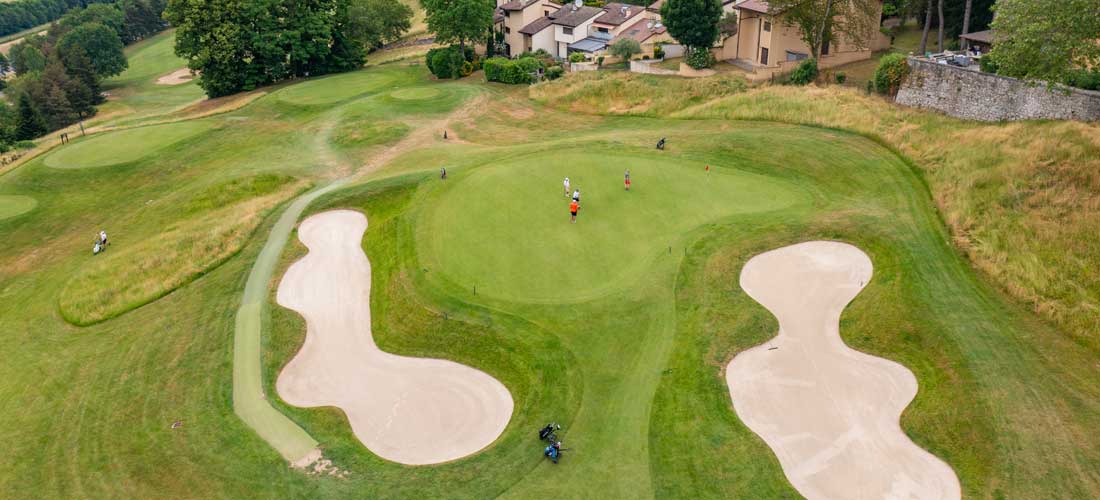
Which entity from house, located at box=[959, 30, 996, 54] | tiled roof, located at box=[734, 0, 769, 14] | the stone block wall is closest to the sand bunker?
tiled roof, located at box=[734, 0, 769, 14]

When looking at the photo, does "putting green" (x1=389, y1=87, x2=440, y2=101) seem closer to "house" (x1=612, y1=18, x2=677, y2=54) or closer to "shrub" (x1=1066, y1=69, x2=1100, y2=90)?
"house" (x1=612, y1=18, x2=677, y2=54)

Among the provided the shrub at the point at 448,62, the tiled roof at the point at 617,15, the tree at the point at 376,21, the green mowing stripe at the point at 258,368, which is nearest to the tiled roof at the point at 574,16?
the tiled roof at the point at 617,15

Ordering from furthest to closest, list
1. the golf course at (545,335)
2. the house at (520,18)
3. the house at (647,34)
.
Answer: the house at (520,18), the house at (647,34), the golf course at (545,335)

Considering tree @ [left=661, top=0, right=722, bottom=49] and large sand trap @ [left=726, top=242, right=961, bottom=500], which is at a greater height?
tree @ [left=661, top=0, right=722, bottom=49]

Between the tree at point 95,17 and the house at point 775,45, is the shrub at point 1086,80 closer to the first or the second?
the house at point 775,45

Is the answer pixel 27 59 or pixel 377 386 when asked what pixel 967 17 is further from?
pixel 27 59

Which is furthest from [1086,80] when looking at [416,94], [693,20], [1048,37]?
[416,94]

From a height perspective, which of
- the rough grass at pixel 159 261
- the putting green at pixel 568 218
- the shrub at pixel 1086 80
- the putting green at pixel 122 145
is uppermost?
the shrub at pixel 1086 80
